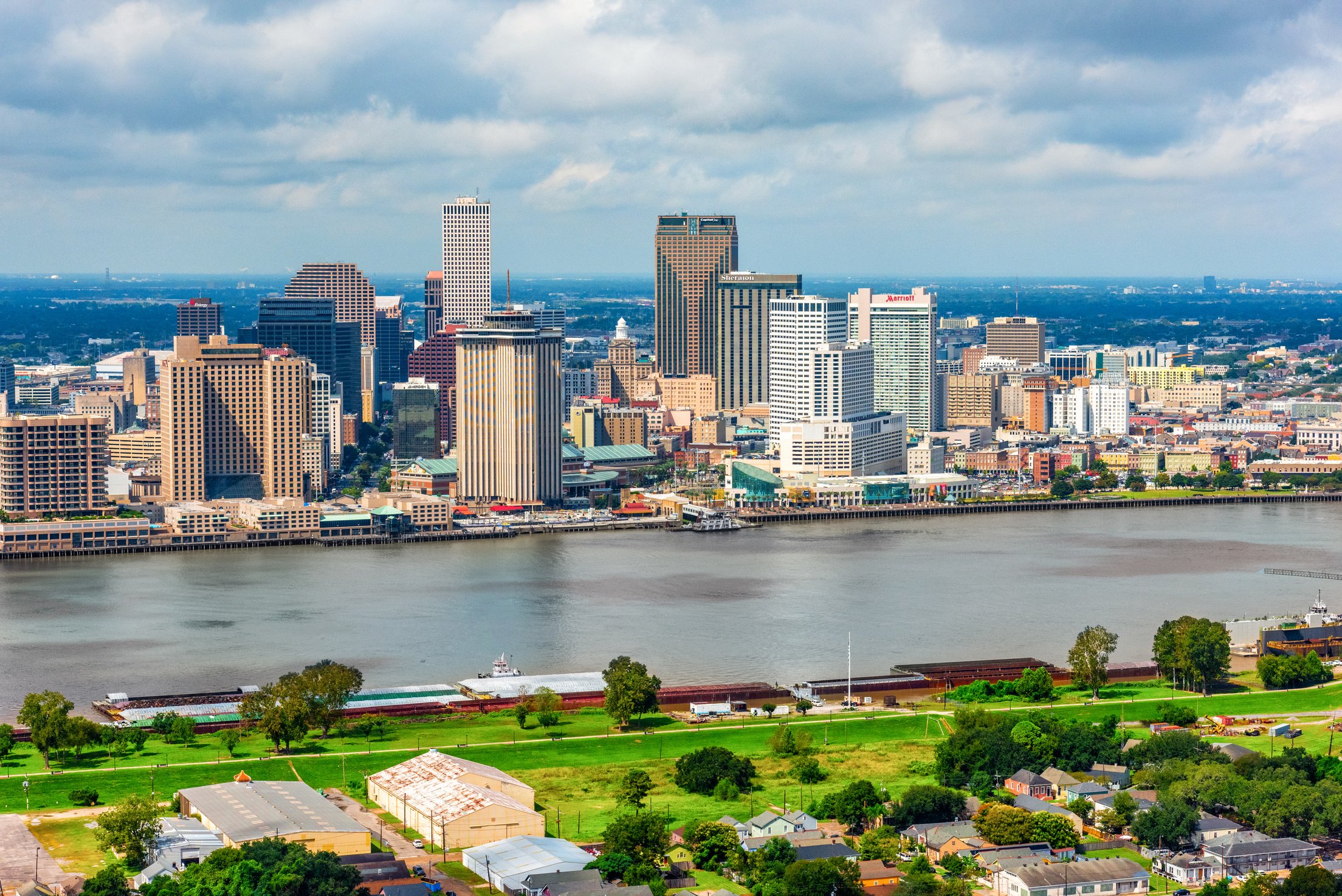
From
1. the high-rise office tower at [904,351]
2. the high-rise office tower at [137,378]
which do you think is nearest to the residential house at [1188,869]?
the high-rise office tower at [904,351]

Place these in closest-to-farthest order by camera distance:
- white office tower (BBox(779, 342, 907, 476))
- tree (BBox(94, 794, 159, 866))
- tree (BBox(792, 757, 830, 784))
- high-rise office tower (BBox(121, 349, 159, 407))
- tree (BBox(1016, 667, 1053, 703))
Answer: tree (BBox(94, 794, 159, 866))
tree (BBox(792, 757, 830, 784))
tree (BBox(1016, 667, 1053, 703))
white office tower (BBox(779, 342, 907, 476))
high-rise office tower (BBox(121, 349, 159, 407))

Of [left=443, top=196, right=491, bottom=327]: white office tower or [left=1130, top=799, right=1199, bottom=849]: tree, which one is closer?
[left=1130, top=799, right=1199, bottom=849]: tree

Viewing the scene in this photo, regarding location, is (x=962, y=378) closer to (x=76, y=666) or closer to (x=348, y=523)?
(x=348, y=523)

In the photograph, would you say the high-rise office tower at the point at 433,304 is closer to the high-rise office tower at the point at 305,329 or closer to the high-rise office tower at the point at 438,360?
the high-rise office tower at the point at 438,360

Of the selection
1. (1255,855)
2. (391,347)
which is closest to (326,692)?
(1255,855)

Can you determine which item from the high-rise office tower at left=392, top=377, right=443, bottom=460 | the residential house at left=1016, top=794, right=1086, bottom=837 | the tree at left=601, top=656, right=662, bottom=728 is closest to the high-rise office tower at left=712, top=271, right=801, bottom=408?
the high-rise office tower at left=392, top=377, right=443, bottom=460

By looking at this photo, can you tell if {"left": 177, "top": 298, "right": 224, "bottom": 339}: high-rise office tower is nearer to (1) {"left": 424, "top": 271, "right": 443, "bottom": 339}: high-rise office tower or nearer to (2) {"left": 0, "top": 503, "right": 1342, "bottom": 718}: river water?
(1) {"left": 424, "top": 271, "right": 443, "bottom": 339}: high-rise office tower

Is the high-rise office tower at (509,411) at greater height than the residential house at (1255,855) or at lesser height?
greater
